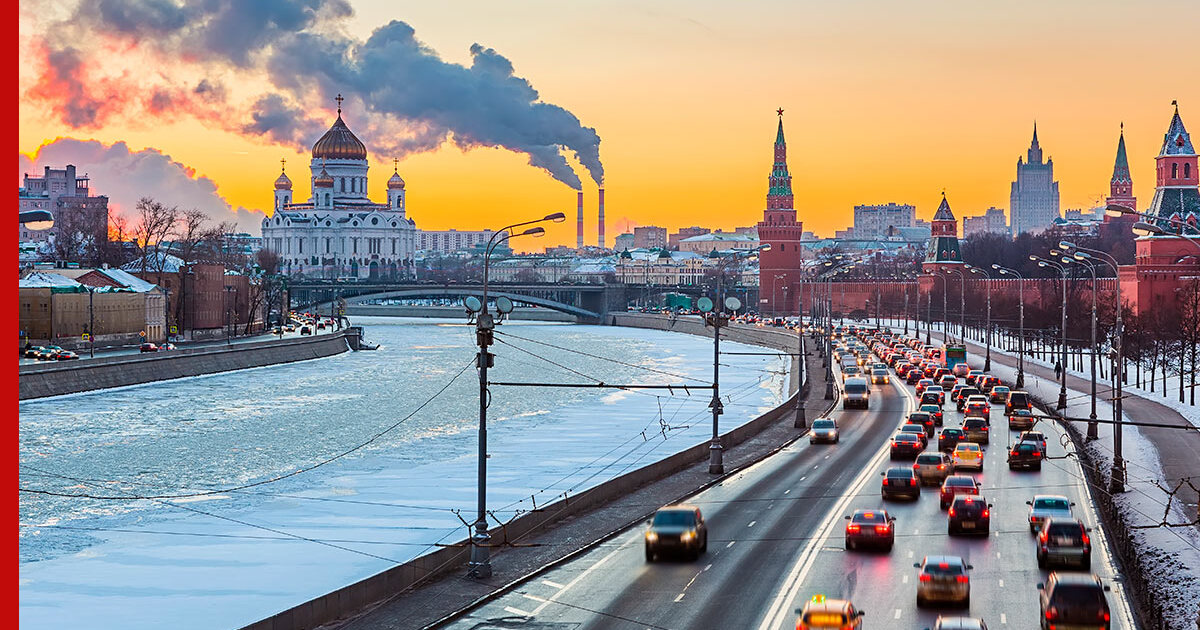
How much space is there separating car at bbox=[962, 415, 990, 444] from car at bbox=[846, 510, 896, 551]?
14.8 metres

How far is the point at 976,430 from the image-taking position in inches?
1395

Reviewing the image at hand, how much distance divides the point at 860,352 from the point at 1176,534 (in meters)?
53.8

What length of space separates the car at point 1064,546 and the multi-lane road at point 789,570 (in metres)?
0.24

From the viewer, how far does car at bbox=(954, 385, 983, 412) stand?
45534 mm

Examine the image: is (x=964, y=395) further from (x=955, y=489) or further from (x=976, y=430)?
(x=955, y=489)

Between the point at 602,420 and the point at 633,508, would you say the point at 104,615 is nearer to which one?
the point at 633,508

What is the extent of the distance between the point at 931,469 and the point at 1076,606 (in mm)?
13432

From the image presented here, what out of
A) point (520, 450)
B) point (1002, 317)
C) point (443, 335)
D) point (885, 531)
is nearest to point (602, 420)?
point (520, 450)

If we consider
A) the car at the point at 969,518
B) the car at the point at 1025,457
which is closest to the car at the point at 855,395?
the car at the point at 1025,457

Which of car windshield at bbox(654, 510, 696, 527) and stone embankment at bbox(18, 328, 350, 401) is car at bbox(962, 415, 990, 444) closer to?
car windshield at bbox(654, 510, 696, 527)

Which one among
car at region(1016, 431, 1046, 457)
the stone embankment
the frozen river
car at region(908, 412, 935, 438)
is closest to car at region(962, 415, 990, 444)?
car at region(908, 412, 935, 438)

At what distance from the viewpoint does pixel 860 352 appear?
74250 mm

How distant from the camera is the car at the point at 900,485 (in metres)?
24.8

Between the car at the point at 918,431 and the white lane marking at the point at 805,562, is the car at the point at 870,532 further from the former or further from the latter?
the car at the point at 918,431
